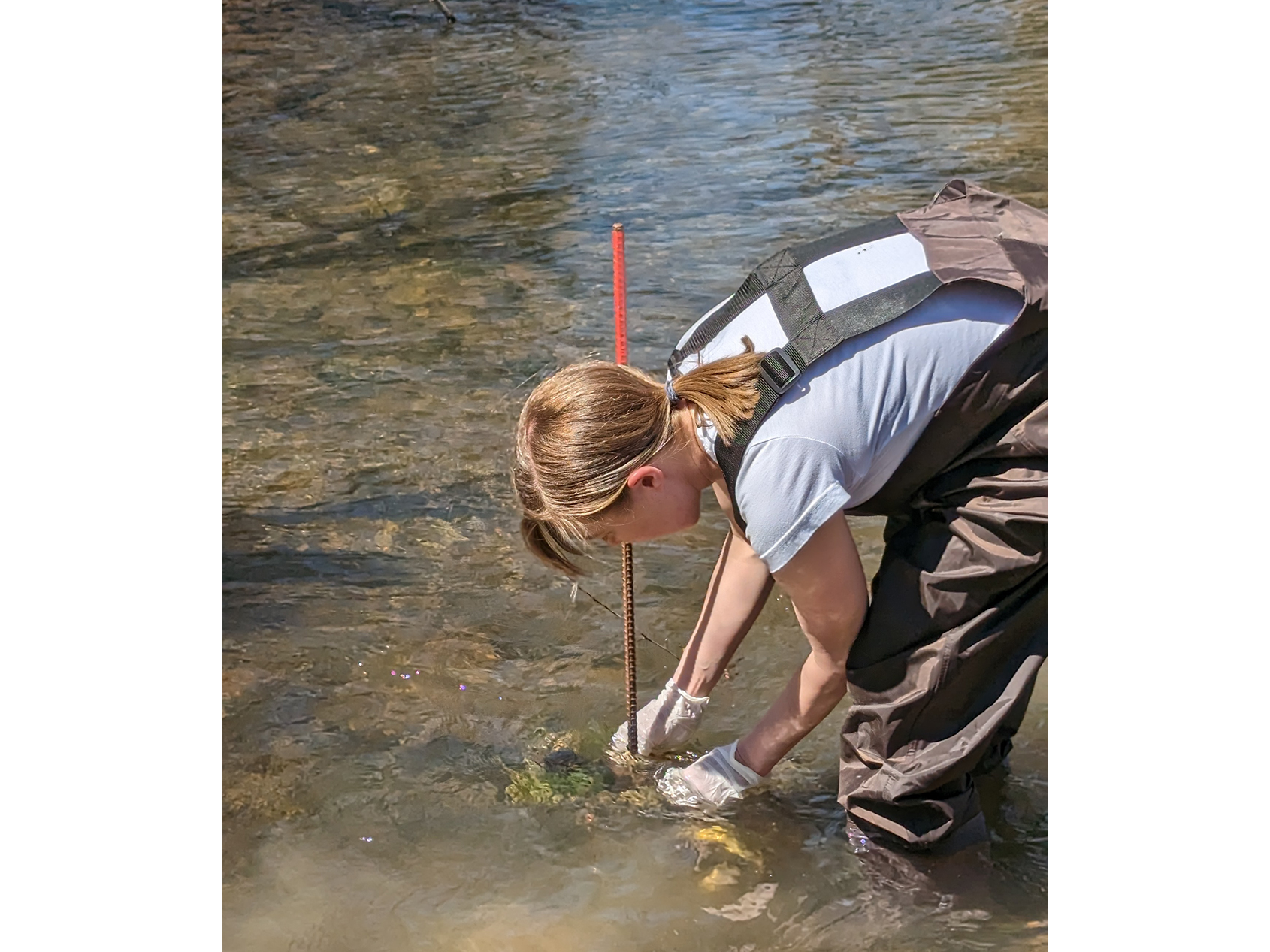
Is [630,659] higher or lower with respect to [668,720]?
higher

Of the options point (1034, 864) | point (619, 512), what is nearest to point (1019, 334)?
point (619, 512)

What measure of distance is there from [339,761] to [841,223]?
3.41 m

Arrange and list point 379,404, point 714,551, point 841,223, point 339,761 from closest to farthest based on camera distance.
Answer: point 339,761, point 714,551, point 379,404, point 841,223

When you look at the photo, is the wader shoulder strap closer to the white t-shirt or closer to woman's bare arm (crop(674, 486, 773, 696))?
the white t-shirt

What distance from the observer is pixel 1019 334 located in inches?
82.0

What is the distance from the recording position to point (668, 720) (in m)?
2.84

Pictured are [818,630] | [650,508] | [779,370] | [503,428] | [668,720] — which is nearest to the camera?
[779,370]

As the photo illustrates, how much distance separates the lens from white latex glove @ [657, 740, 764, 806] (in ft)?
8.75

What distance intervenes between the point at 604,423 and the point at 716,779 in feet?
3.15

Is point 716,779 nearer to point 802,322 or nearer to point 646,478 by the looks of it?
point 646,478

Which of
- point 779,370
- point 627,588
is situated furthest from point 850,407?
point 627,588

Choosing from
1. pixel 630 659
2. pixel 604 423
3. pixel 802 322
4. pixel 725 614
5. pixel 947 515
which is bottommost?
pixel 630 659

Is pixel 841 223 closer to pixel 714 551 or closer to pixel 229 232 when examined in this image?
pixel 714 551

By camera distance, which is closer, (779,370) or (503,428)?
(779,370)
